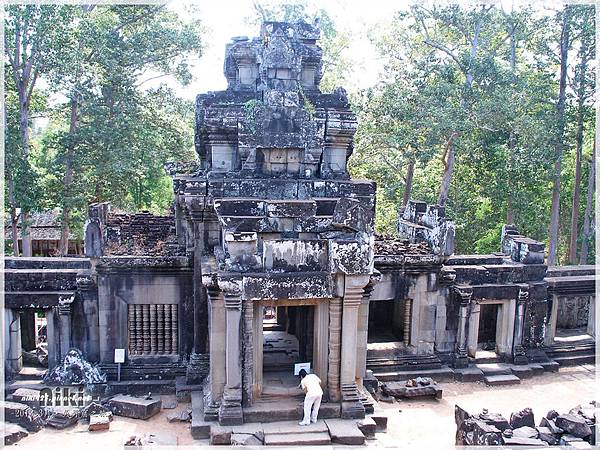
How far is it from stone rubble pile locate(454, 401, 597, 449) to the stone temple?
2196 millimetres

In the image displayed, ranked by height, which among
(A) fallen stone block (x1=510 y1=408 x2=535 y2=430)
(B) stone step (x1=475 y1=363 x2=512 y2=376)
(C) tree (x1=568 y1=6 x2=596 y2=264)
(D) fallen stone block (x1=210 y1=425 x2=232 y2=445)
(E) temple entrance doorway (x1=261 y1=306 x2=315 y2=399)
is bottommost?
(B) stone step (x1=475 y1=363 x2=512 y2=376)

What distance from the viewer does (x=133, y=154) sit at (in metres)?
22.4

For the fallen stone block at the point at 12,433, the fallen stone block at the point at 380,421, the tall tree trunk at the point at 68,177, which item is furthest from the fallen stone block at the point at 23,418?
the tall tree trunk at the point at 68,177

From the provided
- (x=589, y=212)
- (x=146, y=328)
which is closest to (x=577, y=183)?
(x=589, y=212)

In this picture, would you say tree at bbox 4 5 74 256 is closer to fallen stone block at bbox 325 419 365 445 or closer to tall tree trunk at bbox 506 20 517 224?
fallen stone block at bbox 325 419 365 445

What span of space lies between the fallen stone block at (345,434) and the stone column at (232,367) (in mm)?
1768

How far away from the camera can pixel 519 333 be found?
16297mm

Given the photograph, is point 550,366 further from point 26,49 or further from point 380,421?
point 26,49

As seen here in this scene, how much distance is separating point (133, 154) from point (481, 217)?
1567cm

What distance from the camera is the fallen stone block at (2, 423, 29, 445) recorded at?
1134 centimetres

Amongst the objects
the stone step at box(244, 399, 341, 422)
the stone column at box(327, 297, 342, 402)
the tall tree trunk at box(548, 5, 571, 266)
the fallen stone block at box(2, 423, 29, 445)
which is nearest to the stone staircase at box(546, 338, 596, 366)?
the tall tree trunk at box(548, 5, 571, 266)

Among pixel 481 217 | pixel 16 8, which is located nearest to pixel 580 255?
pixel 481 217

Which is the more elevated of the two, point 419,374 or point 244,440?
point 244,440

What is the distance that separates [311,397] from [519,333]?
8.01 m
